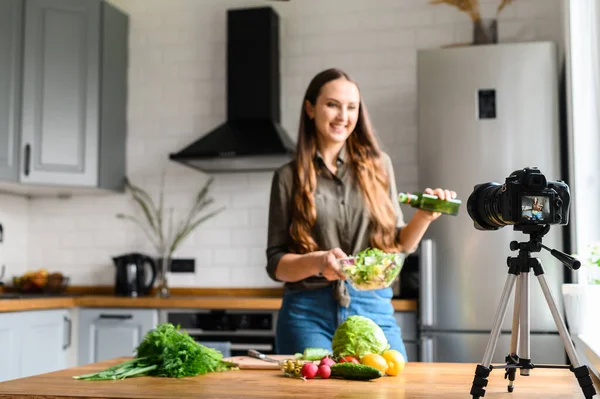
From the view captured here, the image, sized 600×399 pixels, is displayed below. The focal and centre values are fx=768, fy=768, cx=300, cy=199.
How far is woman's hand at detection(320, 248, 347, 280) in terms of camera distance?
2002 mm

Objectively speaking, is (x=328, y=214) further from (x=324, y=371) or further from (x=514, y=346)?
(x=514, y=346)

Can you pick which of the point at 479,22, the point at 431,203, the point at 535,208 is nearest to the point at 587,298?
the point at 431,203

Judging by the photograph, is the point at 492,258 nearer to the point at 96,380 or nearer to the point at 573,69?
the point at 573,69

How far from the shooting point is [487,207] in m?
1.61

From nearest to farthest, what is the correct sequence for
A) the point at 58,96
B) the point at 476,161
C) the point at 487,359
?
the point at 487,359
the point at 476,161
the point at 58,96

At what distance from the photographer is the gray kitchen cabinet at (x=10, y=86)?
4043 millimetres

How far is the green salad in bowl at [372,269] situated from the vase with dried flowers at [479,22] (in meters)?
2.47

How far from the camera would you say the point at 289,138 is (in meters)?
4.26

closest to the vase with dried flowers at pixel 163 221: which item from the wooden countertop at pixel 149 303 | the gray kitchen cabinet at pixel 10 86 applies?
the wooden countertop at pixel 149 303

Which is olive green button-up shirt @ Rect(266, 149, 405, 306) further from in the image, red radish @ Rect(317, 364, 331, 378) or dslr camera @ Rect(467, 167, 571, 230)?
dslr camera @ Rect(467, 167, 571, 230)

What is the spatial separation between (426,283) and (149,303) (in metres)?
1.45

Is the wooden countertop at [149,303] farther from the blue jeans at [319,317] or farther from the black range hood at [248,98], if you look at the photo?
the blue jeans at [319,317]

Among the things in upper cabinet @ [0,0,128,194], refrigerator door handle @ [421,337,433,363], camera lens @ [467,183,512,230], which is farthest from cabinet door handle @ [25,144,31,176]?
camera lens @ [467,183,512,230]

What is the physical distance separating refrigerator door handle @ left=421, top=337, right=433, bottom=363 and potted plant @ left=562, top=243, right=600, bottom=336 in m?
1.07
